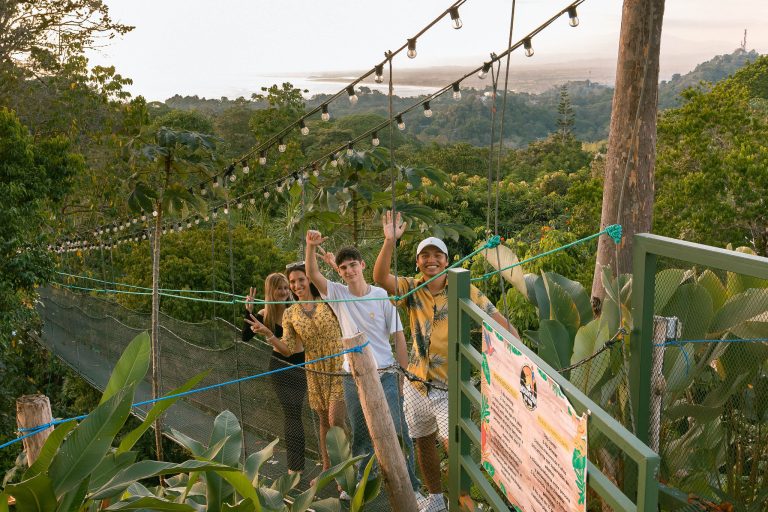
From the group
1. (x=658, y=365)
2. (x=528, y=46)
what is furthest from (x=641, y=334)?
(x=528, y=46)

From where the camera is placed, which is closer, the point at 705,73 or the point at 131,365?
the point at 131,365

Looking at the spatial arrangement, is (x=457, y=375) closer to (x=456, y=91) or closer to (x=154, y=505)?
(x=154, y=505)

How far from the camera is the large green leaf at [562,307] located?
2.99 meters

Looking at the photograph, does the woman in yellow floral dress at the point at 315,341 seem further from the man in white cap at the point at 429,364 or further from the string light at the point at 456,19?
the string light at the point at 456,19

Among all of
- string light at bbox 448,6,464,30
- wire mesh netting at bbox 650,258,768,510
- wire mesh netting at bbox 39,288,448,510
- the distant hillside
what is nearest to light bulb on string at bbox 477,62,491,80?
string light at bbox 448,6,464,30

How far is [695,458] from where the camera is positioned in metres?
2.33

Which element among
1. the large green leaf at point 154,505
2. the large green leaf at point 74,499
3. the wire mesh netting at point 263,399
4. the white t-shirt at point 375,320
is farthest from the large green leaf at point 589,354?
the large green leaf at point 74,499

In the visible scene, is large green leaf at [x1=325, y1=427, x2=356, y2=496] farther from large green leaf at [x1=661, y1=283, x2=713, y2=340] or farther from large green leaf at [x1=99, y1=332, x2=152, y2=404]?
large green leaf at [x1=661, y1=283, x2=713, y2=340]

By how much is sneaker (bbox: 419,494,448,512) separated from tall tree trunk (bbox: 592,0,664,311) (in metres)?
1.85

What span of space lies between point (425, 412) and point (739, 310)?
3.91ft

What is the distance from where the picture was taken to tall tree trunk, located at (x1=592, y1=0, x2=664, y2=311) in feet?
14.9

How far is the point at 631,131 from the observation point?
14.9ft

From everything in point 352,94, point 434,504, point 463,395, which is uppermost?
point 352,94

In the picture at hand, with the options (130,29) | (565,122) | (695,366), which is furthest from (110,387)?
(565,122)
